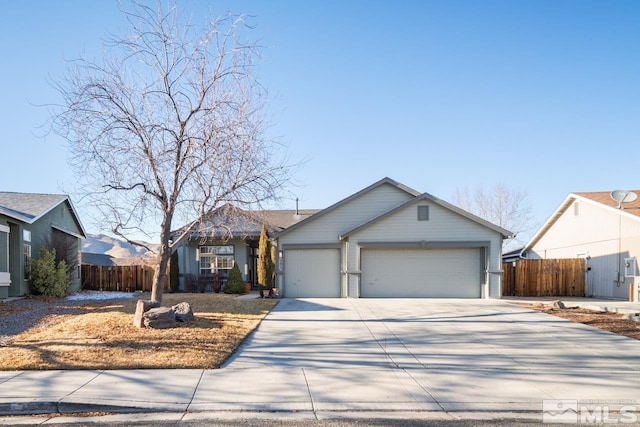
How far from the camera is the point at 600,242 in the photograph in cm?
1966

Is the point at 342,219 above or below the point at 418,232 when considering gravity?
above

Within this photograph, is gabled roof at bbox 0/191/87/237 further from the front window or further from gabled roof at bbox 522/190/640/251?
gabled roof at bbox 522/190/640/251

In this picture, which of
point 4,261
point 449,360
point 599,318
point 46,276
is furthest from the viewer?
point 46,276

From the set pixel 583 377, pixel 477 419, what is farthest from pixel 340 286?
pixel 477 419

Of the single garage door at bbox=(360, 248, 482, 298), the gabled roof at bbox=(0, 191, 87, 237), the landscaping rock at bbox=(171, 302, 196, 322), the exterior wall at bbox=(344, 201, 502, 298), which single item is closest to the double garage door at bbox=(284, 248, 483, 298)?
the single garage door at bbox=(360, 248, 482, 298)

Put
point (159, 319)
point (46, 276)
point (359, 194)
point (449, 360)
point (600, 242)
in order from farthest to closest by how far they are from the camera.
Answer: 1. point (359, 194)
2. point (600, 242)
3. point (46, 276)
4. point (159, 319)
5. point (449, 360)

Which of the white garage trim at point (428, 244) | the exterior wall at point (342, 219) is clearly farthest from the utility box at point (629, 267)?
the exterior wall at point (342, 219)

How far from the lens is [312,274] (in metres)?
19.5

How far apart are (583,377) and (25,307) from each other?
52.2 ft

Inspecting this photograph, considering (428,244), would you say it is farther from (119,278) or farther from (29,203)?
(29,203)

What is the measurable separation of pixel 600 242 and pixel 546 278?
2836 mm

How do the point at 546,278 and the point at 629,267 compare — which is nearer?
the point at 629,267

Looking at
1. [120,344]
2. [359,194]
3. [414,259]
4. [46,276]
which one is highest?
[359,194]

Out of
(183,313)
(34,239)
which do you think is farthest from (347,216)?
(34,239)
